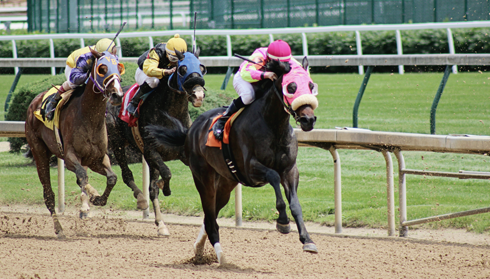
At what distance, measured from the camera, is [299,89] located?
3.82 meters

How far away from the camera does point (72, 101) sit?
6047mm

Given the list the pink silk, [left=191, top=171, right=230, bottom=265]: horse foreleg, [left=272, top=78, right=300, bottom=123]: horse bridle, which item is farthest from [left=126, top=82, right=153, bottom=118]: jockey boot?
the pink silk

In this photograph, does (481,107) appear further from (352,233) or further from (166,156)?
(166,156)

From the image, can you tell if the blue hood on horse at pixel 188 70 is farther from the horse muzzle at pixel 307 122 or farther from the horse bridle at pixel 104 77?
the horse muzzle at pixel 307 122

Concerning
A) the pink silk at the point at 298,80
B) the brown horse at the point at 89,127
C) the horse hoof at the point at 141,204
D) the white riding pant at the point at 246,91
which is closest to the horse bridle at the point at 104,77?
the brown horse at the point at 89,127

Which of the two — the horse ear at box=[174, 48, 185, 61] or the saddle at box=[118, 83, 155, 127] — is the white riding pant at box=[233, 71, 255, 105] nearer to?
the horse ear at box=[174, 48, 185, 61]

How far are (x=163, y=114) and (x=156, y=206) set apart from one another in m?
0.98

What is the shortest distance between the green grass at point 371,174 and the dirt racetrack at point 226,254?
708 mm

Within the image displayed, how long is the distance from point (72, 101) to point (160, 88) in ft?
2.91

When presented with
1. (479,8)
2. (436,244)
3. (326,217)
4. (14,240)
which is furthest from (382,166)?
(479,8)

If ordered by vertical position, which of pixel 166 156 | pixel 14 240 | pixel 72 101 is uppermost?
pixel 72 101

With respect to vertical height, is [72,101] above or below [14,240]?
above

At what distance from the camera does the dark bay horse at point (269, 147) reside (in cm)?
385

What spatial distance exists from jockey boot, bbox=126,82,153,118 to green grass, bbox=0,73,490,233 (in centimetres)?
144
